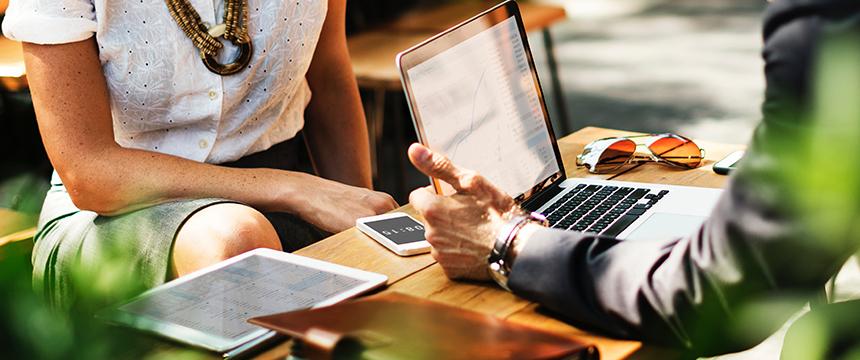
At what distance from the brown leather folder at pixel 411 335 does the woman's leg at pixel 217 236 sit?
407 mm

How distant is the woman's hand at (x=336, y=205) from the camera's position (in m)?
1.81

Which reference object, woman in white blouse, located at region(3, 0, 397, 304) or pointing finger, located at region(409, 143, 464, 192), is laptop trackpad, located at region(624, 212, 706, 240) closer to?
pointing finger, located at region(409, 143, 464, 192)

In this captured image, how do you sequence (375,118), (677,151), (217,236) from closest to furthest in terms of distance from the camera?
(217,236) < (677,151) < (375,118)

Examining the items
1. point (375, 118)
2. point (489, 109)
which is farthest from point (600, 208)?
point (375, 118)

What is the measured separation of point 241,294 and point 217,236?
0.28 meters

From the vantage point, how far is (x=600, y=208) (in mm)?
1718

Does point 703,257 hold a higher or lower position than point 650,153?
higher

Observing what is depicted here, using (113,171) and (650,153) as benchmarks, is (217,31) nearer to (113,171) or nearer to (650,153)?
(113,171)

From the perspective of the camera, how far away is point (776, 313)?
108 centimetres

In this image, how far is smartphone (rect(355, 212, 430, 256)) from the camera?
5.03 feet

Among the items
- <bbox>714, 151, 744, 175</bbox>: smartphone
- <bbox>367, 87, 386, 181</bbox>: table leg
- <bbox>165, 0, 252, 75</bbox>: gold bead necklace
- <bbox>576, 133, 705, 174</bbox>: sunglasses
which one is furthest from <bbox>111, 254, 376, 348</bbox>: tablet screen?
<bbox>367, 87, 386, 181</bbox>: table leg

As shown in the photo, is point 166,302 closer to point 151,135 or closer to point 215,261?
point 215,261

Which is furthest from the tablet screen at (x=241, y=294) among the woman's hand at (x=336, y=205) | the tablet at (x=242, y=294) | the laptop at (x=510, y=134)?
the woman's hand at (x=336, y=205)

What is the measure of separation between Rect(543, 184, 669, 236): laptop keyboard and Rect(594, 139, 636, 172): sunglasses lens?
12cm
